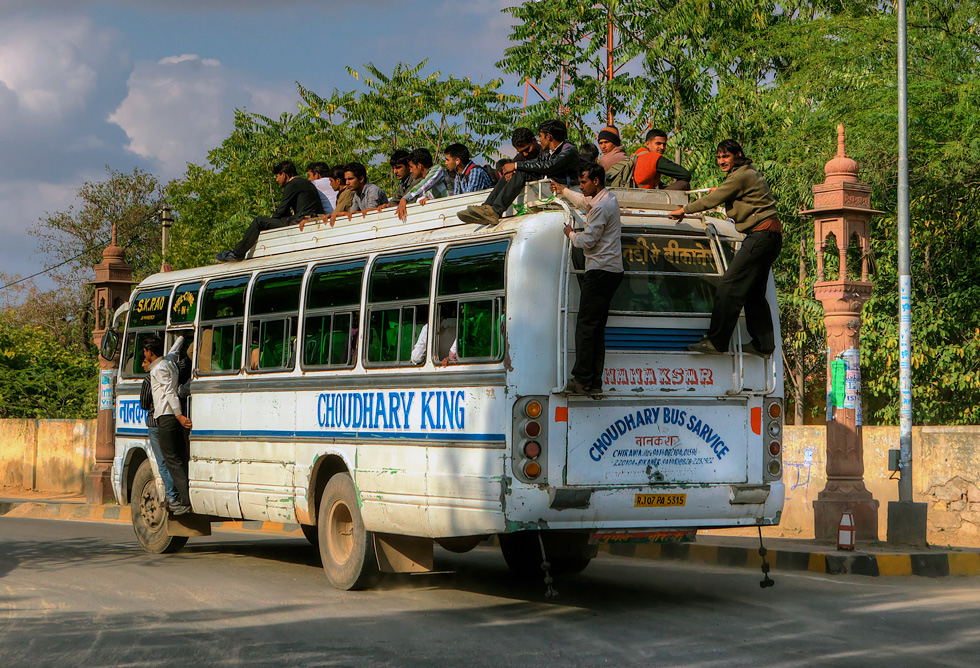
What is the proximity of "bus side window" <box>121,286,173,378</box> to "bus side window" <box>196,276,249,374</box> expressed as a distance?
1042 millimetres

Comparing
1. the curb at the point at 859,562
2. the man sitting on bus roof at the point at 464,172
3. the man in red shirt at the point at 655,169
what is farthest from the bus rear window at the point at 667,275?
the curb at the point at 859,562

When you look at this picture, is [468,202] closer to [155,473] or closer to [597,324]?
[597,324]

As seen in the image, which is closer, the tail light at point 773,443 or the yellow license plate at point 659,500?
the yellow license plate at point 659,500

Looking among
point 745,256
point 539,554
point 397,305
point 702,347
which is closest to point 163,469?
point 539,554

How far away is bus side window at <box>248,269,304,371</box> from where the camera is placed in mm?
11148

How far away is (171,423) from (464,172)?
12.9 feet

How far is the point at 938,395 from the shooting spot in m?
21.9

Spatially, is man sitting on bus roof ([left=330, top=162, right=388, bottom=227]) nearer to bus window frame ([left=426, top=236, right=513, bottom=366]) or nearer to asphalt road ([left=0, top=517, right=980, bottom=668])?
bus window frame ([left=426, top=236, right=513, bottom=366])

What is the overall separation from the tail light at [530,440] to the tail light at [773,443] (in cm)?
193

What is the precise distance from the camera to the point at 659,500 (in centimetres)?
898

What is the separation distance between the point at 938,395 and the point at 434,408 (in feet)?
49.5

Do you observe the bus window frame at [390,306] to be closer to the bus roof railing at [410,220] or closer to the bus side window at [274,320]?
the bus roof railing at [410,220]

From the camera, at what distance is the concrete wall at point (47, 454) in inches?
1030

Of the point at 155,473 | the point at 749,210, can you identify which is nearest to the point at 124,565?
the point at 155,473
